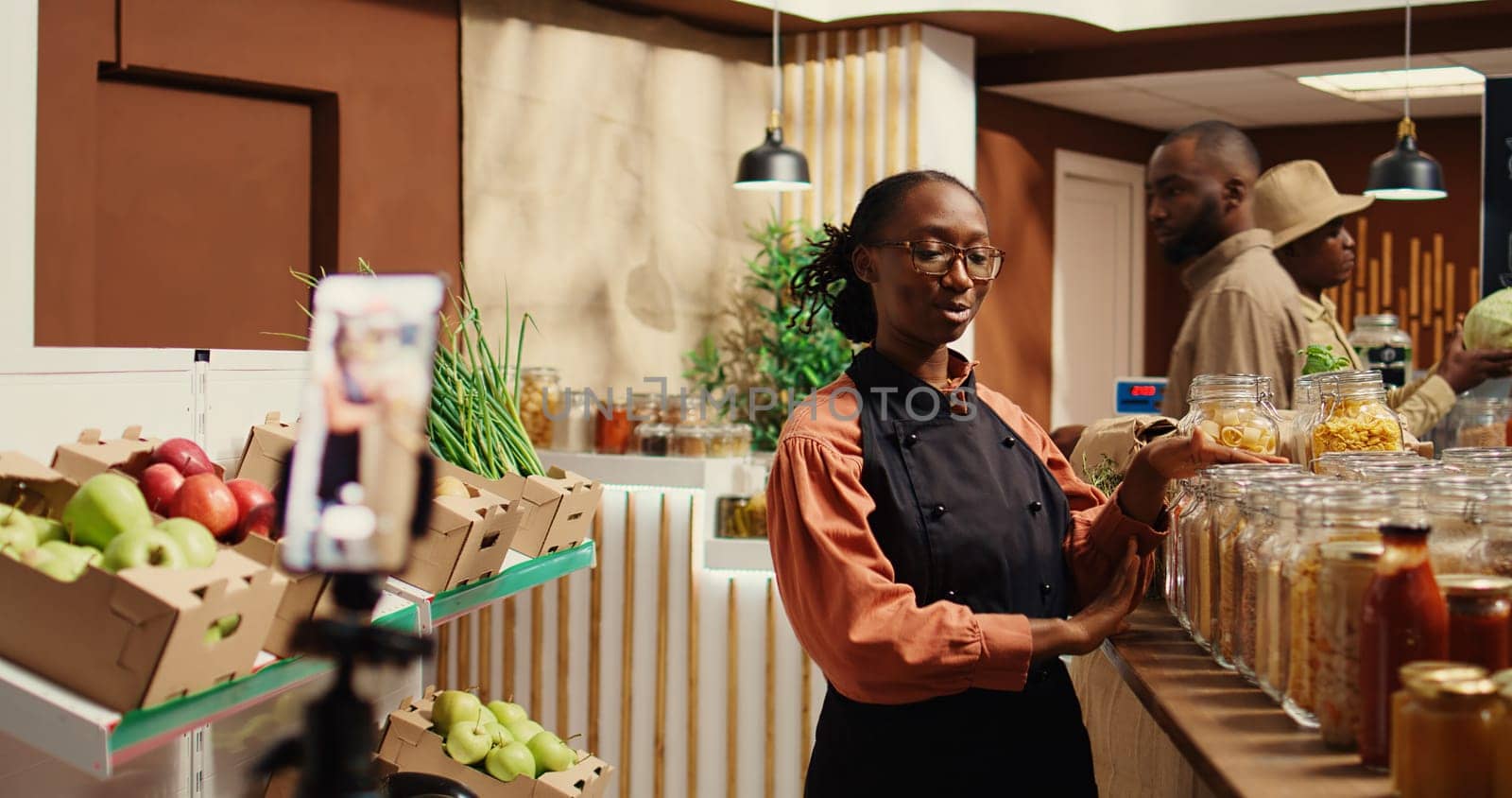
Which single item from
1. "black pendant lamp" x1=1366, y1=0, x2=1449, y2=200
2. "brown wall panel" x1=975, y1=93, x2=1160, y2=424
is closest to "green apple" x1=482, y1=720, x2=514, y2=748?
"black pendant lamp" x1=1366, y1=0, x2=1449, y2=200

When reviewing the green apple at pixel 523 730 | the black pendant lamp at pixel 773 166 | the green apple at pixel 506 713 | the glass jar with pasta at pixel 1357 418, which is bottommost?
the green apple at pixel 523 730

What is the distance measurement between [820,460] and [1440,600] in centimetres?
74

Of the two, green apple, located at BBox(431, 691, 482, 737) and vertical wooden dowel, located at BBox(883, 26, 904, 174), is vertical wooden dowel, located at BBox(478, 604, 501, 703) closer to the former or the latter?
green apple, located at BBox(431, 691, 482, 737)

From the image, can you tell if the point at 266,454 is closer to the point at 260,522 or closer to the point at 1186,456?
→ the point at 260,522

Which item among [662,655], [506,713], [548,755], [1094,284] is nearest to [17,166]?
[662,655]

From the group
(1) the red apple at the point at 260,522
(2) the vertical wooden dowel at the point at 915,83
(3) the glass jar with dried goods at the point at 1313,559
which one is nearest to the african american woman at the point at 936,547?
(3) the glass jar with dried goods at the point at 1313,559

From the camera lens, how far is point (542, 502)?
6.52 feet

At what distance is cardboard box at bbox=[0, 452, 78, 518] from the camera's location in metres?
1.43

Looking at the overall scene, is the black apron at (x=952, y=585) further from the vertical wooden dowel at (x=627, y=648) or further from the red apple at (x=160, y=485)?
the vertical wooden dowel at (x=627, y=648)

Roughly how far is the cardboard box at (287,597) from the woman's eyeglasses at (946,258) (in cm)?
83

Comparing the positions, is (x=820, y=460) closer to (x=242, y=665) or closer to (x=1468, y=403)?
(x=242, y=665)

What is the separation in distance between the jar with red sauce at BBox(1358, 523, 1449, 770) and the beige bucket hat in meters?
2.43

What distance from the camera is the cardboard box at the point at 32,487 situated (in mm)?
1427

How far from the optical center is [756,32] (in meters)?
6.27
